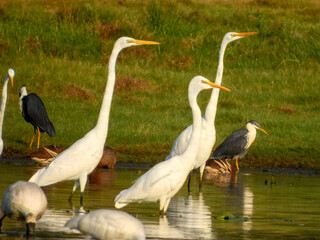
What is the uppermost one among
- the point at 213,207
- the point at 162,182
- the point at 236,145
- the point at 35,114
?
the point at 35,114

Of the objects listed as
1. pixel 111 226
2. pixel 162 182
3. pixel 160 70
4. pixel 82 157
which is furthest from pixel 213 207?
pixel 160 70

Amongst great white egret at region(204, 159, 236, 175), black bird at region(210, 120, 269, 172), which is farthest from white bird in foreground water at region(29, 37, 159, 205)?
black bird at region(210, 120, 269, 172)

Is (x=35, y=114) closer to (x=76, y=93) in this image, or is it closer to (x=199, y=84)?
(x=76, y=93)

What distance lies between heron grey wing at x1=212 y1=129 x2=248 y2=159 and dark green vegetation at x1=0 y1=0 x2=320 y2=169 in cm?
79

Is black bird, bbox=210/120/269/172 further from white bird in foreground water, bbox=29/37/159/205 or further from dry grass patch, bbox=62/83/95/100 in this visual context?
white bird in foreground water, bbox=29/37/159/205

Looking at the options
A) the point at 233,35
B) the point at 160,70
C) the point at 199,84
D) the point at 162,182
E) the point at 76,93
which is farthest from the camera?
the point at 160,70

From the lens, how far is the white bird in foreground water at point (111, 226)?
23.5 feet

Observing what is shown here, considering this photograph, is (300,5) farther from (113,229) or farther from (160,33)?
(113,229)

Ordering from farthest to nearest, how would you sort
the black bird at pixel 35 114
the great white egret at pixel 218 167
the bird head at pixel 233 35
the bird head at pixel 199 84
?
the black bird at pixel 35 114, the great white egret at pixel 218 167, the bird head at pixel 233 35, the bird head at pixel 199 84

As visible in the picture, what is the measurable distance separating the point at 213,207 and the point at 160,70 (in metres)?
13.4

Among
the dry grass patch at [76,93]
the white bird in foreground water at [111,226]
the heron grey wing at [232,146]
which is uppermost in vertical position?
the dry grass patch at [76,93]

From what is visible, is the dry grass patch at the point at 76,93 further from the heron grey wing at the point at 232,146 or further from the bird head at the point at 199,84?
the bird head at the point at 199,84

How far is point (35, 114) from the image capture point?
59.7 feet

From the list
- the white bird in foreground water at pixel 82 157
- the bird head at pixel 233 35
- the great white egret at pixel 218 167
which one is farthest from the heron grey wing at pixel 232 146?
the white bird in foreground water at pixel 82 157
